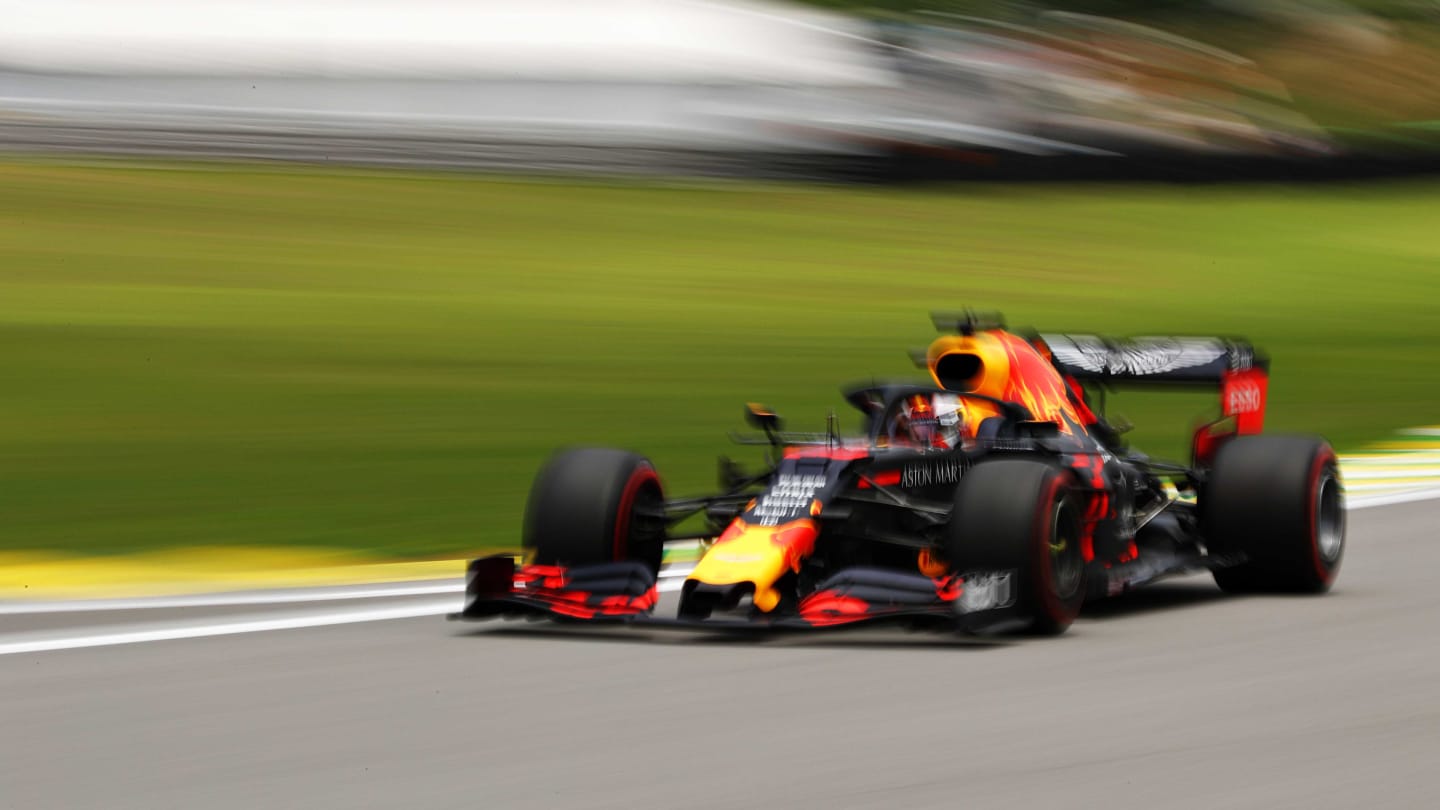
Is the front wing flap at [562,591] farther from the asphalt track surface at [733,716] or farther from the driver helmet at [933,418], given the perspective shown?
the driver helmet at [933,418]

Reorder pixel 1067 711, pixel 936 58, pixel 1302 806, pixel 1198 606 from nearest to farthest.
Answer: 1. pixel 1302 806
2. pixel 1067 711
3. pixel 1198 606
4. pixel 936 58

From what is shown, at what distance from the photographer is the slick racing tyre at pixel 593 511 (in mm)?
8000

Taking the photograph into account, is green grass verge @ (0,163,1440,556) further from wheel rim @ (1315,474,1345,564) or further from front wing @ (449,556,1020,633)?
wheel rim @ (1315,474,1345,564)

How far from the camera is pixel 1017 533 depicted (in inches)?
287

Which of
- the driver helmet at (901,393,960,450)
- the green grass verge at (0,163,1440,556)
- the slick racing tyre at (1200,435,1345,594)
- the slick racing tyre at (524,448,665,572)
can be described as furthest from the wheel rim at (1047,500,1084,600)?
the green grass verge at (0,163,1440,556)

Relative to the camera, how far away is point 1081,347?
955cm

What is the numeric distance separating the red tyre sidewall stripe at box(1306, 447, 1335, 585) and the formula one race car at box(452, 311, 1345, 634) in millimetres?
13

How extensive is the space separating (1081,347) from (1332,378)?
10.8m

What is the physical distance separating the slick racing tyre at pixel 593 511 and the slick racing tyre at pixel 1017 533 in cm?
128

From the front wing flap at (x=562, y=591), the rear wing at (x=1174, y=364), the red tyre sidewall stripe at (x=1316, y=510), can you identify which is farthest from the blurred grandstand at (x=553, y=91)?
the front wing flap at (x=562, y=591)

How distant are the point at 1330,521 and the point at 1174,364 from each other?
1.10m

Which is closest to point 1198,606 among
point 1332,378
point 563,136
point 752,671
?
point 752,671

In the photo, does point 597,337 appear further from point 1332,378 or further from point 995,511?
point 995,511

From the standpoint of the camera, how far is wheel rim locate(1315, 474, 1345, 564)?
8.84 meters
